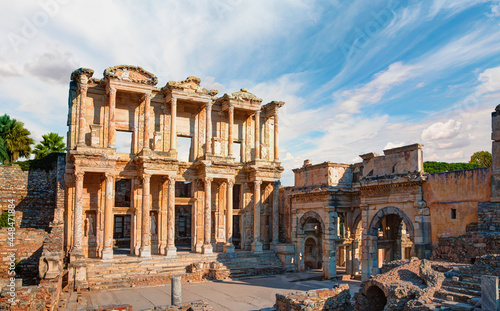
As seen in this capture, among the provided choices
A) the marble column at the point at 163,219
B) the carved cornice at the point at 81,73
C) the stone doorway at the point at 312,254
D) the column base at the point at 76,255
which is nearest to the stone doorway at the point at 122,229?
the marble column at the point at 163,219

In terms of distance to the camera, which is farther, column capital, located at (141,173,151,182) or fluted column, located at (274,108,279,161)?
fluted column, located at (274,108,279,161)

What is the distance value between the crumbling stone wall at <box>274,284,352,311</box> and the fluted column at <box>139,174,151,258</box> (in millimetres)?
10915

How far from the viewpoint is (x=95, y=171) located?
2309 cm

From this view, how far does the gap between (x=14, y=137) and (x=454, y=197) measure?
3191cm

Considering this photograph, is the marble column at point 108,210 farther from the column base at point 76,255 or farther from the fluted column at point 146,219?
the fluted column at point 146,219

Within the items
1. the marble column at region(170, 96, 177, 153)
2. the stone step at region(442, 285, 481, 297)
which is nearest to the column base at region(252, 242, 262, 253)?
the marble column at region(170, 96, 177, 153)

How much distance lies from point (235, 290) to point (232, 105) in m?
12.4

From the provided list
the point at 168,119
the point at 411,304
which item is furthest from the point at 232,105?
the point at 411,304

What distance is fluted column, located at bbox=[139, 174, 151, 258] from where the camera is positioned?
24.0 metres

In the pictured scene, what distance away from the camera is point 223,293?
19.9 metres

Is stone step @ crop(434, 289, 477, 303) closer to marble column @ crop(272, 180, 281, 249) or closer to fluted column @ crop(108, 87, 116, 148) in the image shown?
marble column @ crop(272, 180, 281, 249)

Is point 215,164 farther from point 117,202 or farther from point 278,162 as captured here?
point 117,202

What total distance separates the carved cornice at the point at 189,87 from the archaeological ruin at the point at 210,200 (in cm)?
7

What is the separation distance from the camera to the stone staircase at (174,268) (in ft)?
69.9
